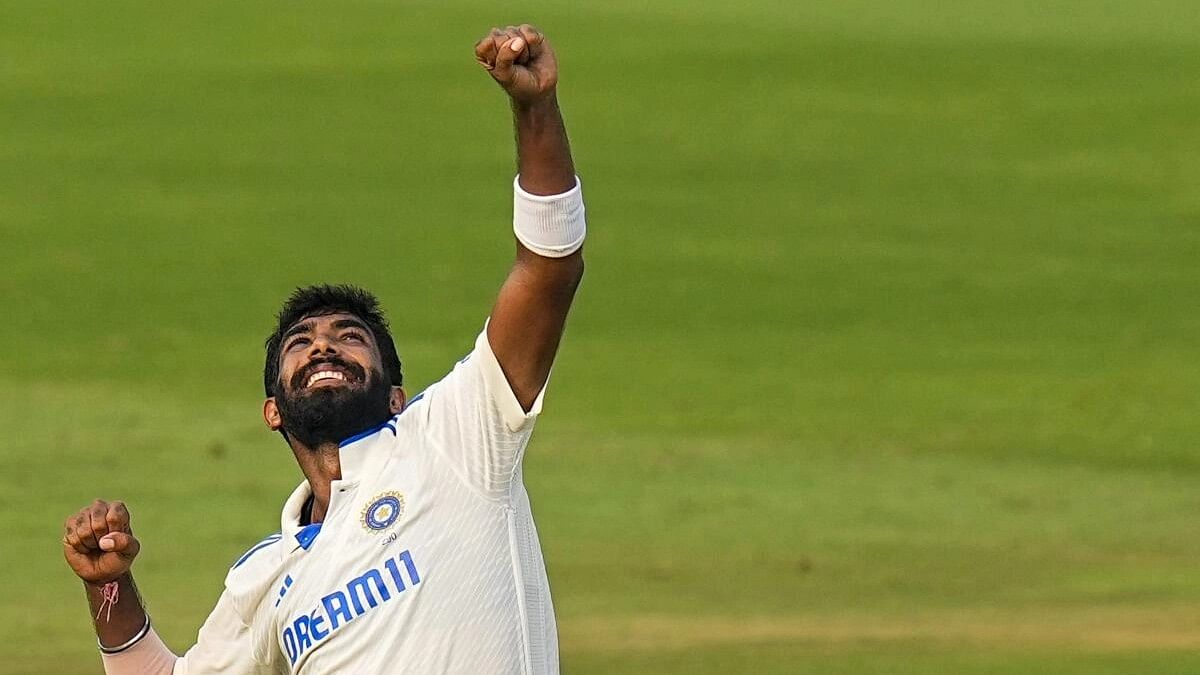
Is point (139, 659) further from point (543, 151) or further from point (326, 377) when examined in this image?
point (543, 151)

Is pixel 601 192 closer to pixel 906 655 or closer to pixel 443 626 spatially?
pixel 906 655

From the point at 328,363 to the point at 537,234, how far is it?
2.14ft

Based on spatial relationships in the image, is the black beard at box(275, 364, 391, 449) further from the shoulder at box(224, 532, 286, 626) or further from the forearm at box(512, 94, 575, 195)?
the forearm at box(512, 94, 575, 195)

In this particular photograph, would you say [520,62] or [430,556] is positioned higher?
[520,62]

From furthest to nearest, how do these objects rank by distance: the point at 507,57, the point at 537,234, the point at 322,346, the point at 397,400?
the point at 397,400 < the point at 322,346 < the point at 537,234 < the point at 507,57

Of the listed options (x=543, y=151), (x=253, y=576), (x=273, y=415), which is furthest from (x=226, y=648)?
(x=543, y=151)

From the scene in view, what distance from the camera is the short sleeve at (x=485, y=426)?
4699mm

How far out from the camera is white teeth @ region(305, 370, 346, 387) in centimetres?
499

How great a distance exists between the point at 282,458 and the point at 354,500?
7.44 m

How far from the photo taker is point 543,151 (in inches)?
180

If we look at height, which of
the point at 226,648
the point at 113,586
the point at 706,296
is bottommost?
the point at 226,648

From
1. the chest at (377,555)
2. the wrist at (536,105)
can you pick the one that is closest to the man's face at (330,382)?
the chest at (377,555)

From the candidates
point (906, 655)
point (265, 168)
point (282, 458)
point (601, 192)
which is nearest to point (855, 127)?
point (601, 192)

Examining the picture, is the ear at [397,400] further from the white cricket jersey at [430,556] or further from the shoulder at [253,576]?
the shoulder at [253,576]
